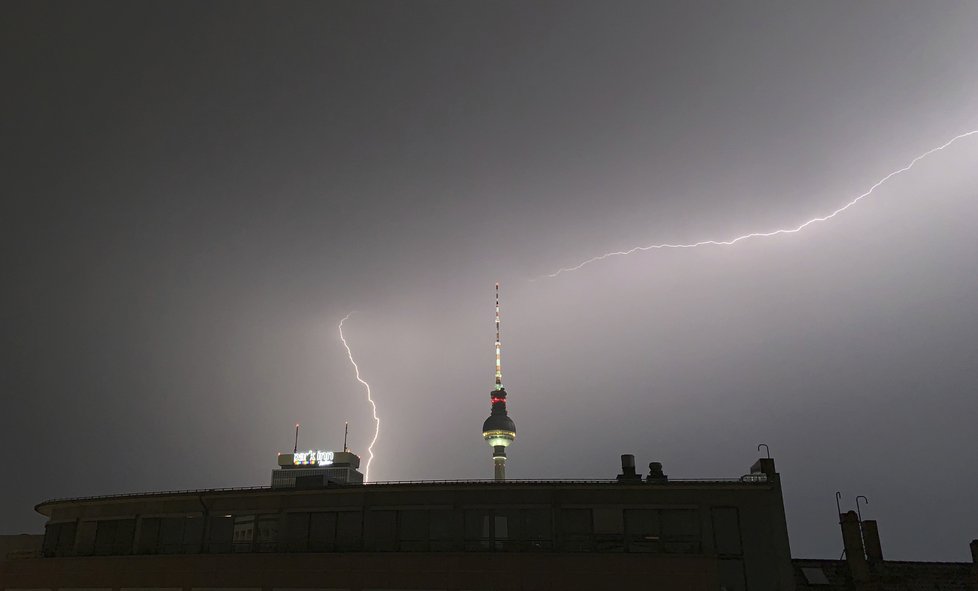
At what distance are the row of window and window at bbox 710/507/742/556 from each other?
0.15 ft

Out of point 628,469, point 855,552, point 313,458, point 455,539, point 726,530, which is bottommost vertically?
point 855,552

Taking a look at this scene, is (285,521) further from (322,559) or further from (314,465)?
(314,465)

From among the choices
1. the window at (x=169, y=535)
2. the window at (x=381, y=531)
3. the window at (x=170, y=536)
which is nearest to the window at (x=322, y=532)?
the window at (x=381, y=531)

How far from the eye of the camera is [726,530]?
36438mm

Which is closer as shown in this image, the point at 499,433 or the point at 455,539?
the point at 455,539

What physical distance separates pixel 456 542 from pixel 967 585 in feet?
88.8

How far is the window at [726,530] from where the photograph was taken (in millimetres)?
36062

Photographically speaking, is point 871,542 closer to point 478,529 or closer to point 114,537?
point 478,529

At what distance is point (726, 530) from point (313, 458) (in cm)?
8355

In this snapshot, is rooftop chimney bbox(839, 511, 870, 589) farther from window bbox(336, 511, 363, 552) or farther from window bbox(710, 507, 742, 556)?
window bbox(336, 511, 363, 552)

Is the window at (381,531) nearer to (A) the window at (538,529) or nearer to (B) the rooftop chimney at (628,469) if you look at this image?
(A) the window at (538,529)

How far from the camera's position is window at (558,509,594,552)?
36.6 m

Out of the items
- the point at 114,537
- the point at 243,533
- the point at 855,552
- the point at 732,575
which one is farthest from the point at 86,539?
the point at 855,552

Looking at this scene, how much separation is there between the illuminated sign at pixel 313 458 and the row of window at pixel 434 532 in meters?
67.2
